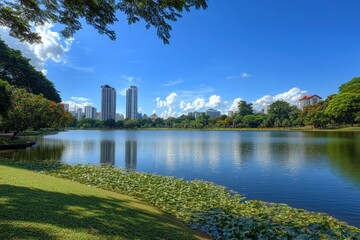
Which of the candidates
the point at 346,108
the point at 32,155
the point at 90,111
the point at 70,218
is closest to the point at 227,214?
the point at 70,218

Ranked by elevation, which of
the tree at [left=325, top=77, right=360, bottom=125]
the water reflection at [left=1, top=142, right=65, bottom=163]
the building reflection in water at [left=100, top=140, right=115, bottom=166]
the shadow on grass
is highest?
the tree at [left=325, top=77, right=360, bottom=125]

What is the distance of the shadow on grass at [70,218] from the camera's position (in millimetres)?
4116

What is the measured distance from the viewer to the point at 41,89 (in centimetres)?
5731

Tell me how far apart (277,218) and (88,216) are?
536 cm

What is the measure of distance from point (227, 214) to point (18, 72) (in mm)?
57369

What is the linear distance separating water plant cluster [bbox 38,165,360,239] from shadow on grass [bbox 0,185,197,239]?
4.84 feet

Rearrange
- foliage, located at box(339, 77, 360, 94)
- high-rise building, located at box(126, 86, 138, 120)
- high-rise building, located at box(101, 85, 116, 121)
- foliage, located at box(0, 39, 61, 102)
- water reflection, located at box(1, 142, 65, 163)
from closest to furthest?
water reflection, located at box(1, 142, 65, 163) < foliage, located at box(0, 39, 61, 102) < foliage, located at box(339, 77, 360, 94) < high-rise building, located at box(101, 85, 116, 121) < high-rise building, located at box(126, 86, 138, 120)

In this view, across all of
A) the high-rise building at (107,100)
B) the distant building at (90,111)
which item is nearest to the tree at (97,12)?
the high-rise building at (107,100)

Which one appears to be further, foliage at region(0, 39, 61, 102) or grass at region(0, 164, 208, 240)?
foliage at region(0, 39, 61, 102)

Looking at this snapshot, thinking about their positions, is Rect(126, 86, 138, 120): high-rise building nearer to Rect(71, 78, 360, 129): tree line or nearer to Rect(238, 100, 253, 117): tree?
Rect(71, 78, 360, 129): tree line

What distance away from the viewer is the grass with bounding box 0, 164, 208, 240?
407 cm

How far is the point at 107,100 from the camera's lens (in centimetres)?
15925

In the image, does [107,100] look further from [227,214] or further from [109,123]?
[227,214]

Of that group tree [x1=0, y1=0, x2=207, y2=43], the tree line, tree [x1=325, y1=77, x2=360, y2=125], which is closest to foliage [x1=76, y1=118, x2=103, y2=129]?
the tree line
